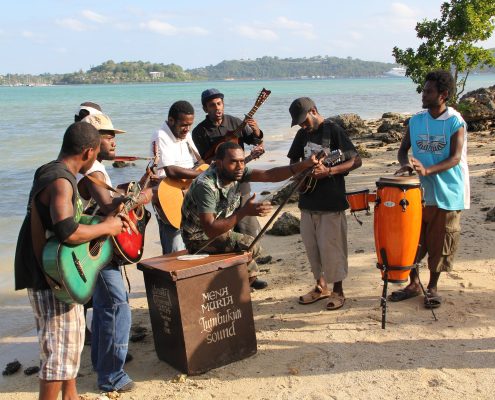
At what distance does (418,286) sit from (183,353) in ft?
8.47

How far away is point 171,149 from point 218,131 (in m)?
0.85

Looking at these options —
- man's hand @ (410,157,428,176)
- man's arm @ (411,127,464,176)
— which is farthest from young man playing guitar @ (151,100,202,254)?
man's arm @ (411,127,464,176)

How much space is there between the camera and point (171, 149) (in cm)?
595

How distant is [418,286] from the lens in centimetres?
595

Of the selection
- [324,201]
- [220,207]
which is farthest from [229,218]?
[324,201]

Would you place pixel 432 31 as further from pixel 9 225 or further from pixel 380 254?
pixel 380 254

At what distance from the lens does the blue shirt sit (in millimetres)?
5445

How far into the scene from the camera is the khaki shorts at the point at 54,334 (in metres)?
3.72

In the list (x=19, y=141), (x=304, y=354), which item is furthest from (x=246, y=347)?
(x=19, y=141)

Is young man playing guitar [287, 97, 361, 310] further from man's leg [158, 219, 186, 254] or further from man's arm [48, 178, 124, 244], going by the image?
man's arm [48, 178, 124, 244]

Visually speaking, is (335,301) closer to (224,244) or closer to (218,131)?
(224,244)

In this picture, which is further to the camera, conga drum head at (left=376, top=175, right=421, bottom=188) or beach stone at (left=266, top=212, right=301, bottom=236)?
beach stone at (left=266, top=212, right=301, bottom=236)

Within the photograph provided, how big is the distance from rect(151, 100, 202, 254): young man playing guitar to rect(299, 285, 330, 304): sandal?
133cm

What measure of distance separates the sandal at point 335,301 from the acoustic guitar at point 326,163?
106cm
